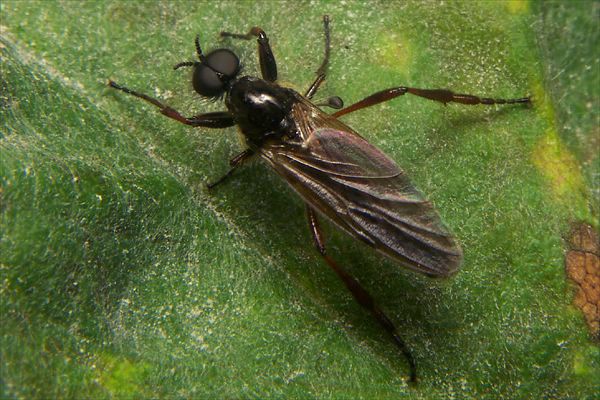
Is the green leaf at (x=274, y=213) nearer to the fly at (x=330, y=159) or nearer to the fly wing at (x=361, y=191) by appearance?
the fly at (x=330, y=159)

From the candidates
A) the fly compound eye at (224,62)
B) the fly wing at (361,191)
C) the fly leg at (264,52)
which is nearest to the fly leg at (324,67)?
the fly wing at (361,191)

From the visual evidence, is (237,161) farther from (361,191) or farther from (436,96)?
(436,96)

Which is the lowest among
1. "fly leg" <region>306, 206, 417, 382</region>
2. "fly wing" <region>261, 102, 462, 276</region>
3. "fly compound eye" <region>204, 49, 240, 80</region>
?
"fly leg" <region>306, 206, 417, 382</region>

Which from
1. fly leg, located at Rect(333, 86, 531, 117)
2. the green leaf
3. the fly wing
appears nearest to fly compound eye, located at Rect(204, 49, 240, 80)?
the green leaf

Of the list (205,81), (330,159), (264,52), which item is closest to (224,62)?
(205,81)

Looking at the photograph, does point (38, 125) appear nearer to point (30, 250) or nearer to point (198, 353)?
point (30, 250)

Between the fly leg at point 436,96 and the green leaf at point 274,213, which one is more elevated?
the fly leg at point 436,96

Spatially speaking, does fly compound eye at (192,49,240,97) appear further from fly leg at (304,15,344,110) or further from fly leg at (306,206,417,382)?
fly leg at (306,206,417,382)
